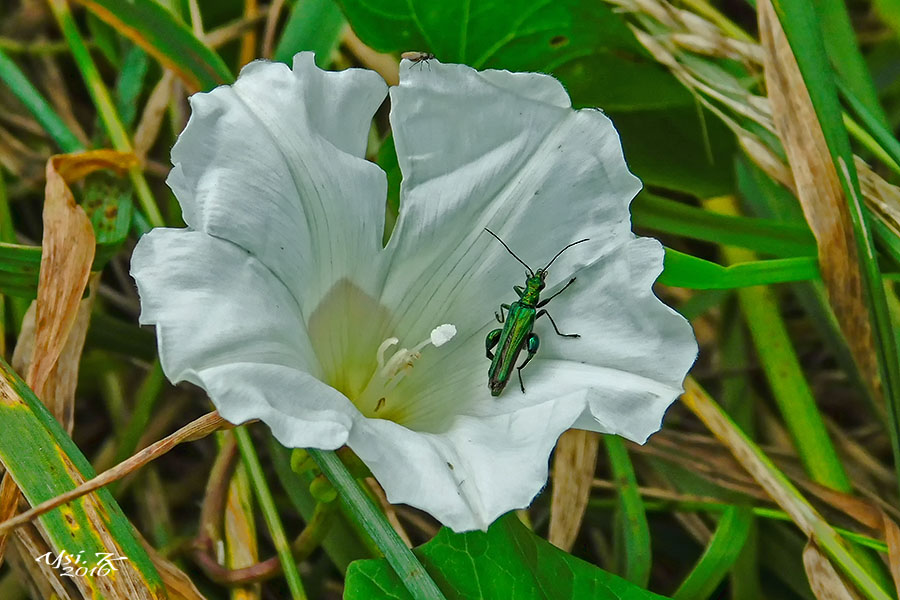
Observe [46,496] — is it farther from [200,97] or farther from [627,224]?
[627,224]

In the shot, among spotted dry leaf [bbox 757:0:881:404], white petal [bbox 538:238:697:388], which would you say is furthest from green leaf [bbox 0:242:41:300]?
spotted dry leaf [bbox 757:0:881:404]

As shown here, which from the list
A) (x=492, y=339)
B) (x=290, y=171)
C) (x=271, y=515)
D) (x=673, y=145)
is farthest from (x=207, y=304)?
(x=673, y=145)

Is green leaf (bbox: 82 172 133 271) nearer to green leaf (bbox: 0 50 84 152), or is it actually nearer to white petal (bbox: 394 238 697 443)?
green leaf (bbox: 0 50 84 152)

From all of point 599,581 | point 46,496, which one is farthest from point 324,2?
point 599,581

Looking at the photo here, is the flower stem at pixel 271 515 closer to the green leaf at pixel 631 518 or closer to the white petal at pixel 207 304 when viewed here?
the white petal at pixel 207 304

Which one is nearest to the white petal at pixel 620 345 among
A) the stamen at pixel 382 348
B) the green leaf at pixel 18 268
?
the stamen at pixel 382 348

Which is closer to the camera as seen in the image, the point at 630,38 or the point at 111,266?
the point at 630,38
